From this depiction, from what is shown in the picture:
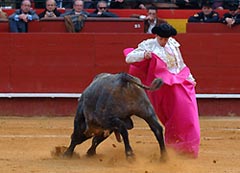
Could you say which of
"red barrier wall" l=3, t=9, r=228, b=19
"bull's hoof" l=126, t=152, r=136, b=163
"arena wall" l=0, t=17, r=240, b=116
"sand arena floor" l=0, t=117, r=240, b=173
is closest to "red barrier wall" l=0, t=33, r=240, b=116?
"arena wall" l=0, t=17, r=240, b=116

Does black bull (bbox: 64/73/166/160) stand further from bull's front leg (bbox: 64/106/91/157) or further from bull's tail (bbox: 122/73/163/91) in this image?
bull's front leg (bbox: 64/106/91/157)

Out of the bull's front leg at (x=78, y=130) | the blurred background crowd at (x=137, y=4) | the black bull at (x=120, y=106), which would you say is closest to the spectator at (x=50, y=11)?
the blurred background crowd at (x=137, y=4)

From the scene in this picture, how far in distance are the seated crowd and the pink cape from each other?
12.9 ft

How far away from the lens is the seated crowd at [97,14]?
36.3 feet

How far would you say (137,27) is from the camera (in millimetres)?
11336

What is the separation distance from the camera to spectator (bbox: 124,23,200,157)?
6820 millimetres

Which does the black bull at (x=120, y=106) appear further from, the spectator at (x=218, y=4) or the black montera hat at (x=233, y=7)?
the spectator at (x=218, y=4)

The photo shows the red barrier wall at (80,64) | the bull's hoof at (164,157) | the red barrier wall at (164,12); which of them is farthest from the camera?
the red barrier wall at (164,12)

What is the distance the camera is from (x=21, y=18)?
11.1 meters

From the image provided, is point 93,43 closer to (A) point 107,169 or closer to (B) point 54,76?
(B) point 54,76

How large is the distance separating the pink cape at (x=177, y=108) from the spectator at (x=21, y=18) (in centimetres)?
435

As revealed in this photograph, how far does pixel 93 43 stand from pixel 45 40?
2.16ft

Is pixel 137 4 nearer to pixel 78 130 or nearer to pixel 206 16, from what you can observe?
pixel 206 16

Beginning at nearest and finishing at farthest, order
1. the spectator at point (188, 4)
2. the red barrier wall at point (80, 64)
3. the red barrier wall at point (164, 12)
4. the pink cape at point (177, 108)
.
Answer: the pink cape at point (177, 108), the red barrier wall at point (80, 64), the red barrier wall at point (164, 12), the spectator at point (188, 4)
